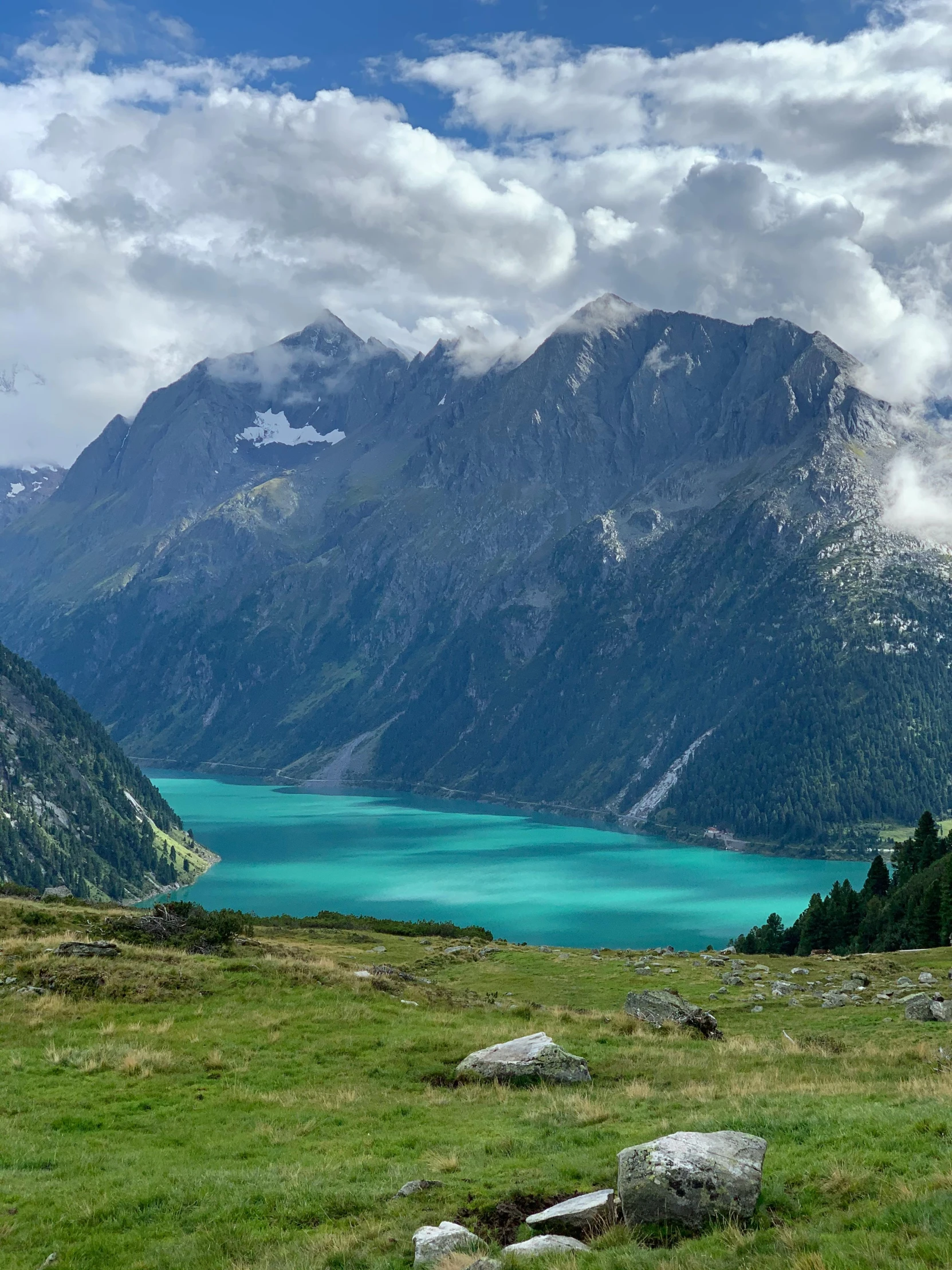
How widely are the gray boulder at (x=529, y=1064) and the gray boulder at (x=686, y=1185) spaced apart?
1044 centimetres

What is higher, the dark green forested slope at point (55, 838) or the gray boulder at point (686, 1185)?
the gray boulder at point (686, 1185)

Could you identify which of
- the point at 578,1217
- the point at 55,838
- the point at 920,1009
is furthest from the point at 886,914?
the point at 55,838

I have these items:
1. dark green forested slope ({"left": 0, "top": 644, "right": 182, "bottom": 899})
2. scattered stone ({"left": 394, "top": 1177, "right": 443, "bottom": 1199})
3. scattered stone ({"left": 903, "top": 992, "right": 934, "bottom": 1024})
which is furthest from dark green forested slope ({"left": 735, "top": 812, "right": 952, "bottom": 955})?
dark green forested slope ({"left": 0, "top": 644, "right": 182, "bottom": 899})

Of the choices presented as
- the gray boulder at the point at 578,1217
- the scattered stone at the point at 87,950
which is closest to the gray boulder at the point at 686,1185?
the gray boulder at the point at 578,1217

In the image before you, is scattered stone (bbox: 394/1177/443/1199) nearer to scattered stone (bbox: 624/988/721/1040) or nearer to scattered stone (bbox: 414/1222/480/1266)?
scattered stone (bbox: 414/1222/480/1266)

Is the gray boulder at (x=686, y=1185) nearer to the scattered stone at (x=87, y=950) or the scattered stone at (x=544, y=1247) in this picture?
the scattered stone at (x=544, y=1247)

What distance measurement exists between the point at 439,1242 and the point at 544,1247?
1.57 meters

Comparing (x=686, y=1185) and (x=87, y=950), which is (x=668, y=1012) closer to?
(x=686, y=1185)

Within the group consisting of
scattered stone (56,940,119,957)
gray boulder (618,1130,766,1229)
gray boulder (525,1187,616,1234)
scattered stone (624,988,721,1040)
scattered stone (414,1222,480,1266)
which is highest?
gray boulder (618,1130,766,1229)

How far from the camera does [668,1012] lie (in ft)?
108

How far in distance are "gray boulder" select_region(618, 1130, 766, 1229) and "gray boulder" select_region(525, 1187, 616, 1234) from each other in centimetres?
35

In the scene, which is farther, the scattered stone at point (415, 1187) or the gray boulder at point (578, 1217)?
the scattered stone at point (415, 1187)

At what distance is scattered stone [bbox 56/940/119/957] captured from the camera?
33.8 m

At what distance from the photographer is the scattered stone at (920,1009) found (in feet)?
108
